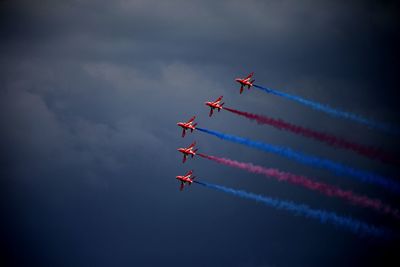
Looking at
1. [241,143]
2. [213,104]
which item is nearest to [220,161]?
[241,143]

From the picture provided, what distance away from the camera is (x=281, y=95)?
482 ft

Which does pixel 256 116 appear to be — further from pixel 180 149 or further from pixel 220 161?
pixel 180 149

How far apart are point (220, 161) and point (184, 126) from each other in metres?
18.5

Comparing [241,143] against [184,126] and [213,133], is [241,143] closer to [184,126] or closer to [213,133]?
[213,133]

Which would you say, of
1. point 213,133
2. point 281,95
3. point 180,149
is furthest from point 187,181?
point 281,95

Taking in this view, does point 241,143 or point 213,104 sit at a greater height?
point 213,104

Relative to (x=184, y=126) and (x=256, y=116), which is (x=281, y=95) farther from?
(x=184, y=126)

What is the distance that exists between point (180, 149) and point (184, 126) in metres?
5.04

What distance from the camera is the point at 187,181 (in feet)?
554

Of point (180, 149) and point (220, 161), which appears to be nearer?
point (220, 161)

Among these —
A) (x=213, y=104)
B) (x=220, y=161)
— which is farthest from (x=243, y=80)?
(x=220, y=161)

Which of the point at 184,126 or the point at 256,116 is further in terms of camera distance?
the point at 184,126

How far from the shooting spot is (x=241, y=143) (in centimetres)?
15200

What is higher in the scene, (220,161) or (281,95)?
(281,95)
